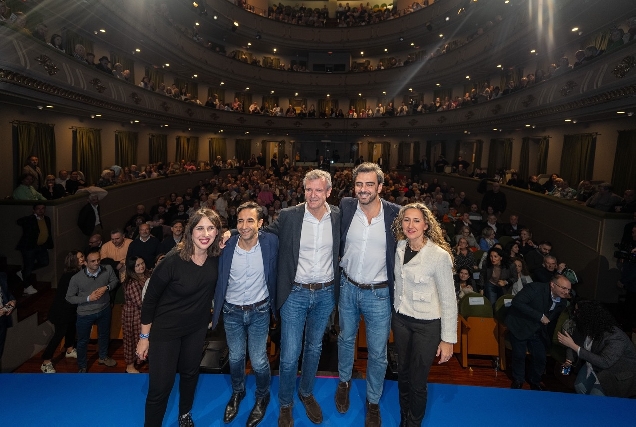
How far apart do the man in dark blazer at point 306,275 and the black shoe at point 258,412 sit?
0.19 m

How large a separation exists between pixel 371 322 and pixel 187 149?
21.9 meters

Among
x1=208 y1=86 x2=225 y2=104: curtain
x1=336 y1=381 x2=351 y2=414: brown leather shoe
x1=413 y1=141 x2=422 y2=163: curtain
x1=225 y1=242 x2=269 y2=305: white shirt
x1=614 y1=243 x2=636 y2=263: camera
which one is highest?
x1=208 y1=86 x2=225 y2=104: curtain

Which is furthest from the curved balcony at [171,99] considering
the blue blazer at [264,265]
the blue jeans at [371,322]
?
the blue jeans at [371,322]

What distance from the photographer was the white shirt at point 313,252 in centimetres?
309

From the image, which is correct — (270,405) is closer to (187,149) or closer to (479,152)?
(479,152)

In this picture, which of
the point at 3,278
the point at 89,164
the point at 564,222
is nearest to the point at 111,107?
the point at 89,164

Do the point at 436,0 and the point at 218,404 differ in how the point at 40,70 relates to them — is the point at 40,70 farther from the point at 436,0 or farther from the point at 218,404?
the point at 436,0

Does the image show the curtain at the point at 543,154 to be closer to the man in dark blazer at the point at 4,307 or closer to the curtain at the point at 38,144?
the man in dark blazer at the point at 4,307

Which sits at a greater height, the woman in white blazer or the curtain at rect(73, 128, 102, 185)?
the curtain at rect(73, 128, 102, 185)

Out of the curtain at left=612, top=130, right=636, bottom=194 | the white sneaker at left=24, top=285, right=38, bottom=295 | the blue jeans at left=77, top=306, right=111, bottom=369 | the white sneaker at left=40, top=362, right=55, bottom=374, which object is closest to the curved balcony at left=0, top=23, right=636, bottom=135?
the curtain at left=612, top=130, right=636, bottom=194

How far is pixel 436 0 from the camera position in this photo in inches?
942

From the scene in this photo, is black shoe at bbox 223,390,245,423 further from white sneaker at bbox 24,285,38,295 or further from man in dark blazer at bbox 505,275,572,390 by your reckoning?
white sneaker at bbox 24,285,38,295

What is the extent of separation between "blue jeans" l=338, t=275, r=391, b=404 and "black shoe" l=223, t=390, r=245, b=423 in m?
0.98

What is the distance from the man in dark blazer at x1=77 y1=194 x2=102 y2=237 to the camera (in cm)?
941
